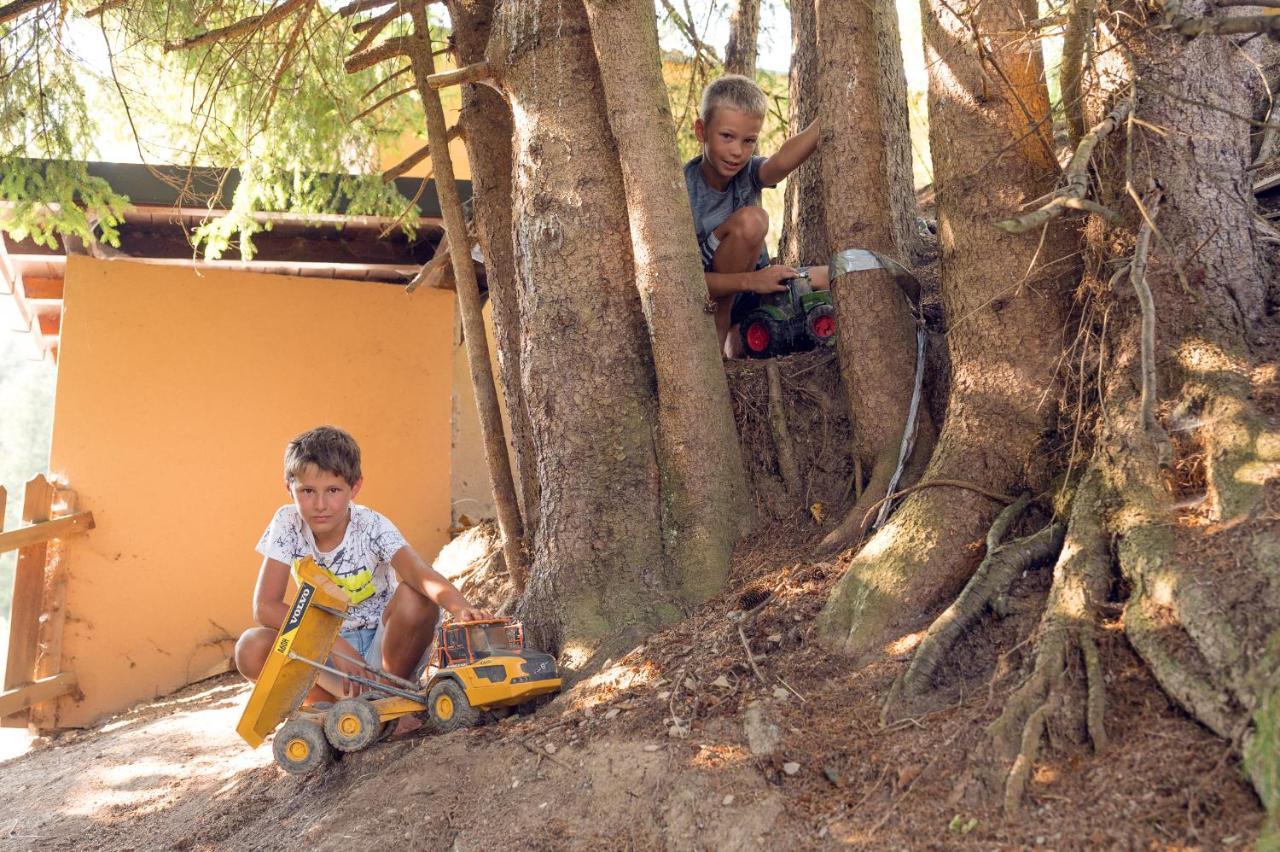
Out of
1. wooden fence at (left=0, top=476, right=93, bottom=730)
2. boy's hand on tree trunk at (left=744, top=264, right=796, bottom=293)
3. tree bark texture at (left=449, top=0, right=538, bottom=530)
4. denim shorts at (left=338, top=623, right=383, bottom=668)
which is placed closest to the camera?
denim shorts at (left=338, top=623, right=383, bottom=668)

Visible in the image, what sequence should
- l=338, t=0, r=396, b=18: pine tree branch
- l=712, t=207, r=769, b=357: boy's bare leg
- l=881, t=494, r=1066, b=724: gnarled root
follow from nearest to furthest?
l=881, t=494, r=1066, b=724: gnarled root < l=712, t=207, r=769, b=357: boy's bare leg < l=338, t=0, r=396, b=18: pine tree branch

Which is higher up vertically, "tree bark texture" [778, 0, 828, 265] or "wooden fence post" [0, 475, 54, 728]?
"tree bark texture" [778, 0, 828, 265]

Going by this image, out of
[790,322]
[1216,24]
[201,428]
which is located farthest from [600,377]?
[201,428]

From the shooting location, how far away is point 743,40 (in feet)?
22.3

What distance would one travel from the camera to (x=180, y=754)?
5012mm

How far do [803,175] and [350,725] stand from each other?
3497 mm

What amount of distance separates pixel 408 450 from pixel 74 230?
9.74ft

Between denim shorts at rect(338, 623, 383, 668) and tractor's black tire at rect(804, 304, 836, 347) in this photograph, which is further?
tractor's black tire at rect(804, 304, 836, 347)

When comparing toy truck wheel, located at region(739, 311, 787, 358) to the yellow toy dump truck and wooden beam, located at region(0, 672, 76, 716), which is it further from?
wooden beam, located at region(0, 672, 76, 716)

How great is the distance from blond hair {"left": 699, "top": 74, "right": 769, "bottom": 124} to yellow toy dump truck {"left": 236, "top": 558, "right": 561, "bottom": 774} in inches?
95.8

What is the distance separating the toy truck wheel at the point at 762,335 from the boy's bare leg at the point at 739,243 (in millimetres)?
130

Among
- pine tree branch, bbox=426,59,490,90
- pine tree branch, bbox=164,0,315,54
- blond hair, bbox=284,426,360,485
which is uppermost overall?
pine tree branch, bbox=164,0,315,54

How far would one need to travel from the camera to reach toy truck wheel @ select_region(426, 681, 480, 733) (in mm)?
3453

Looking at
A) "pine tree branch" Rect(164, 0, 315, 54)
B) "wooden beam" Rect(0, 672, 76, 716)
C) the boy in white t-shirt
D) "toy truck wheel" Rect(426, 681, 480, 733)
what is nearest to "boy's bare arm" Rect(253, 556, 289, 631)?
the boy in white t-shirt
